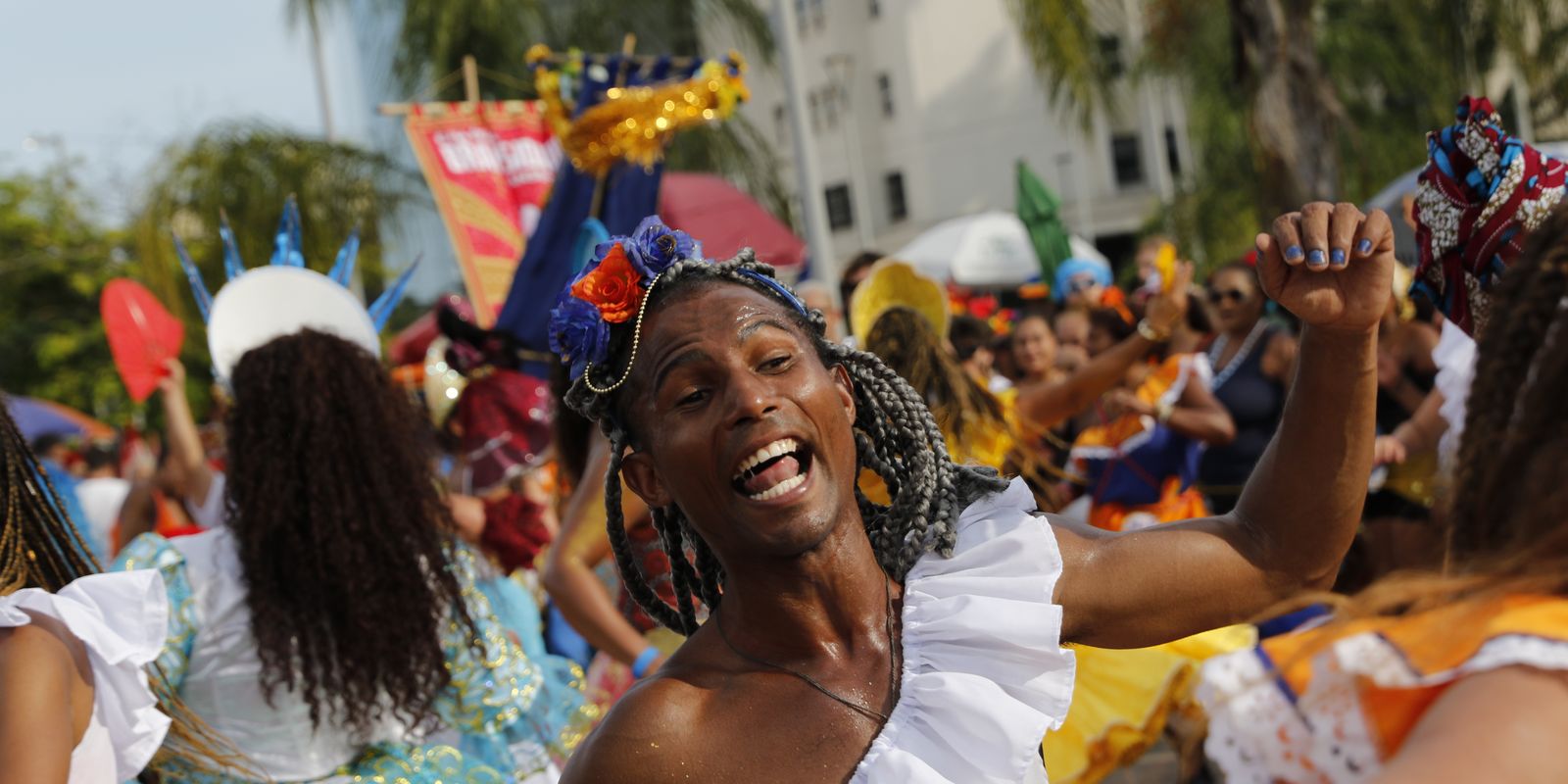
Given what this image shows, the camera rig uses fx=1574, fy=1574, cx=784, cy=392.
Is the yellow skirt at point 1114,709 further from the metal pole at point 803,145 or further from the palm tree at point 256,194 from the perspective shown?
the palm tree at point 256,194

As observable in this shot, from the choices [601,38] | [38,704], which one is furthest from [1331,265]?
[601,38]

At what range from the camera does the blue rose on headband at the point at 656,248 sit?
2322 millimetres

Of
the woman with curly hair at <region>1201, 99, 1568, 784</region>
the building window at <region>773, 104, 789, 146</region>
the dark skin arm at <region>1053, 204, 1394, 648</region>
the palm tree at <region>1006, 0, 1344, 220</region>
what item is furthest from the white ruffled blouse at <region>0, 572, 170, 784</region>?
the building window at <region>773, 104, 789, 146</region>

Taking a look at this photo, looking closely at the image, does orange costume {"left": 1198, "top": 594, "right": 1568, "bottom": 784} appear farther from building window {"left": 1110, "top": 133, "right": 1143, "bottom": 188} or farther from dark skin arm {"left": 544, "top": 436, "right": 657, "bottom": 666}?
building window {"left": 1110, "top": 133, "right": 1143, "bottom": 188}

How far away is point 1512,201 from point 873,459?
1.29 meters

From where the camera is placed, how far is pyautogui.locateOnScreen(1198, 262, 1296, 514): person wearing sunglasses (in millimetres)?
6402

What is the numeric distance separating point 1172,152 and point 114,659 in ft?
120

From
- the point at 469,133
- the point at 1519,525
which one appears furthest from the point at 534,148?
the point at 1519,525

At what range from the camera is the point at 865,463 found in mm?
2457

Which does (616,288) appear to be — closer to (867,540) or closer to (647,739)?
(867,540)

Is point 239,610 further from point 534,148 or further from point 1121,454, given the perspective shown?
point 534,148

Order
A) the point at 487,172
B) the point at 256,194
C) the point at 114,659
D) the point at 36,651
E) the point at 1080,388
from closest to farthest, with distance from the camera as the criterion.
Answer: the point at 36,651, the point at 114,659, the point at 1080,388, the point at 487,172, the point at 256,194

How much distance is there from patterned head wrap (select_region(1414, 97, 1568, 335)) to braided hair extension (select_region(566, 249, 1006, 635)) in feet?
3.64

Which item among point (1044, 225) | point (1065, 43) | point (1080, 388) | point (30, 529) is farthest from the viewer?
point (1044, 225)
